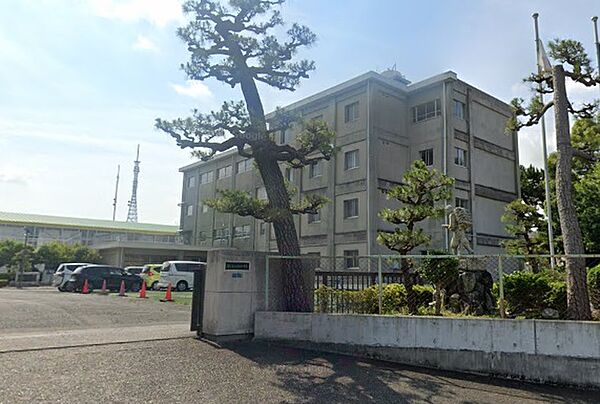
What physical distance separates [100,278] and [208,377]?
2128 centimetres

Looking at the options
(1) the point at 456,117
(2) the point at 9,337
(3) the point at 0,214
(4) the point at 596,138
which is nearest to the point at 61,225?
(3) the point at 0,214

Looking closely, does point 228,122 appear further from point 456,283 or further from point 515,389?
point 515,389

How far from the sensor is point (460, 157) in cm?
2692

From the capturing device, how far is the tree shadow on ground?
5.82 m

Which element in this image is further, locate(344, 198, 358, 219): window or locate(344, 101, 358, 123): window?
locate(344, 101, 358, 123): window

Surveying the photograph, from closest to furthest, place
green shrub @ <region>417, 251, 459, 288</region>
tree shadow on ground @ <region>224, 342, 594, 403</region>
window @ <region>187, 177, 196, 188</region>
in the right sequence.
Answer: tree shadow on ground @ <region>224, 342, 594, 403</region> → green shrub @ <region>417, 251, 459, 288</region> → window @ <region>187, 177, 196, 188</region>

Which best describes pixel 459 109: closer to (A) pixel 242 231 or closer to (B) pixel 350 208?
(B) pixel 350 208

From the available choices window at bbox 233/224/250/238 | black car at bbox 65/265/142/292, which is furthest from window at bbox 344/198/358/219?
black car at bbox 65/265/142/292

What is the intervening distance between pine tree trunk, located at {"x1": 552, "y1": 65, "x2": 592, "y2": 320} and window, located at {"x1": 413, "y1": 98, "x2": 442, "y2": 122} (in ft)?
59.6

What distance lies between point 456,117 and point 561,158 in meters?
19.0

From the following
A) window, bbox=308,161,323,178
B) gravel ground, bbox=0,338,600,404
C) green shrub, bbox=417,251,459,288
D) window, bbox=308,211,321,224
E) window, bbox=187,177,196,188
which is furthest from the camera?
window, bbox=187,177,196,188

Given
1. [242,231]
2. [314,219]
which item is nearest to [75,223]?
[242,231]

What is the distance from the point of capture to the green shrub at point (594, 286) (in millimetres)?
8305

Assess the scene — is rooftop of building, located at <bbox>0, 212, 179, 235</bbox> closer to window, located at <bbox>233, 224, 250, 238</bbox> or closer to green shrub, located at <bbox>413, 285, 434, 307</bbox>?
window, located at <bbox>233, 224, 250, 238</bbox>
